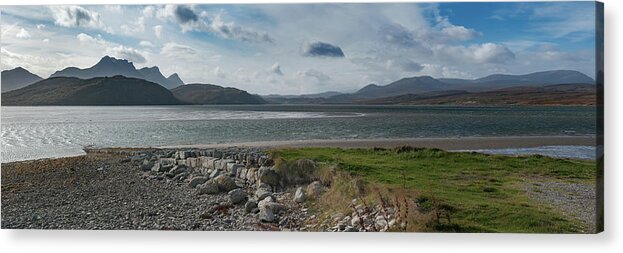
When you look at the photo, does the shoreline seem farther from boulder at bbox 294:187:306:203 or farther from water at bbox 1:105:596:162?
boulder at bbox 294:187:306:203

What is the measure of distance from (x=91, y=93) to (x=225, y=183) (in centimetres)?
201

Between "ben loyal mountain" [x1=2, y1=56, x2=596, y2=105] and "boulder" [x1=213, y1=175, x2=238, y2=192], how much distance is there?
0.91 m

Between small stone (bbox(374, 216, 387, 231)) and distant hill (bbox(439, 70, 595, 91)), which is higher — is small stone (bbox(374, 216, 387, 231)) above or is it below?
below

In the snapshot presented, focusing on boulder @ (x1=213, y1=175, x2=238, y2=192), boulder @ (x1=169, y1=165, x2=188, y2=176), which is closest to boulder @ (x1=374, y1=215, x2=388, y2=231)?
boulder @ (x1=213, y1=175, x2=238, y2=192)

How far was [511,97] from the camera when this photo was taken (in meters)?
7.66

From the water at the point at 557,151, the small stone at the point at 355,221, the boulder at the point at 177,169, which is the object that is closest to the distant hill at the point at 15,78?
the boulder at the point at 177,169

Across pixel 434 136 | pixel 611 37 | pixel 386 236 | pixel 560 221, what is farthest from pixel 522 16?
pixel 386 236

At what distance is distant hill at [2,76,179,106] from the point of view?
8000 millimetres

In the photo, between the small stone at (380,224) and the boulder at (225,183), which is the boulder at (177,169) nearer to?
the boulder at (225,183)

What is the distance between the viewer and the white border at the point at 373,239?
7.22 metres

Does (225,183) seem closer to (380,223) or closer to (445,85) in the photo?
(380,223)

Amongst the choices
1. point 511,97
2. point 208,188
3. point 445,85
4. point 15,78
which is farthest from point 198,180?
point 511,97

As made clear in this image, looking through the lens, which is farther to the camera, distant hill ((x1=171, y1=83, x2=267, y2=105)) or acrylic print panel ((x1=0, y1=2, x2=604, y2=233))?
distant hill ((x1=171, y1=83, x2=267, y2=105))

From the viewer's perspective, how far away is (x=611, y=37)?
7.25m
